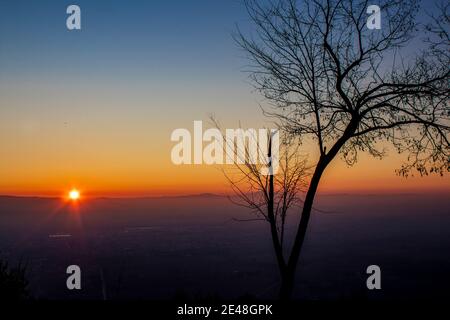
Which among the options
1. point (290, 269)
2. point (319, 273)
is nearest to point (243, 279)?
point (319, 273)

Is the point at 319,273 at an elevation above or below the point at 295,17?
below

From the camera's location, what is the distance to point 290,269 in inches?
462

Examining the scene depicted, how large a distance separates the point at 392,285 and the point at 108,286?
321 feet

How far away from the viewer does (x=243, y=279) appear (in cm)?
16350

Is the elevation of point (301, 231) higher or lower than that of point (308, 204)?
lower
